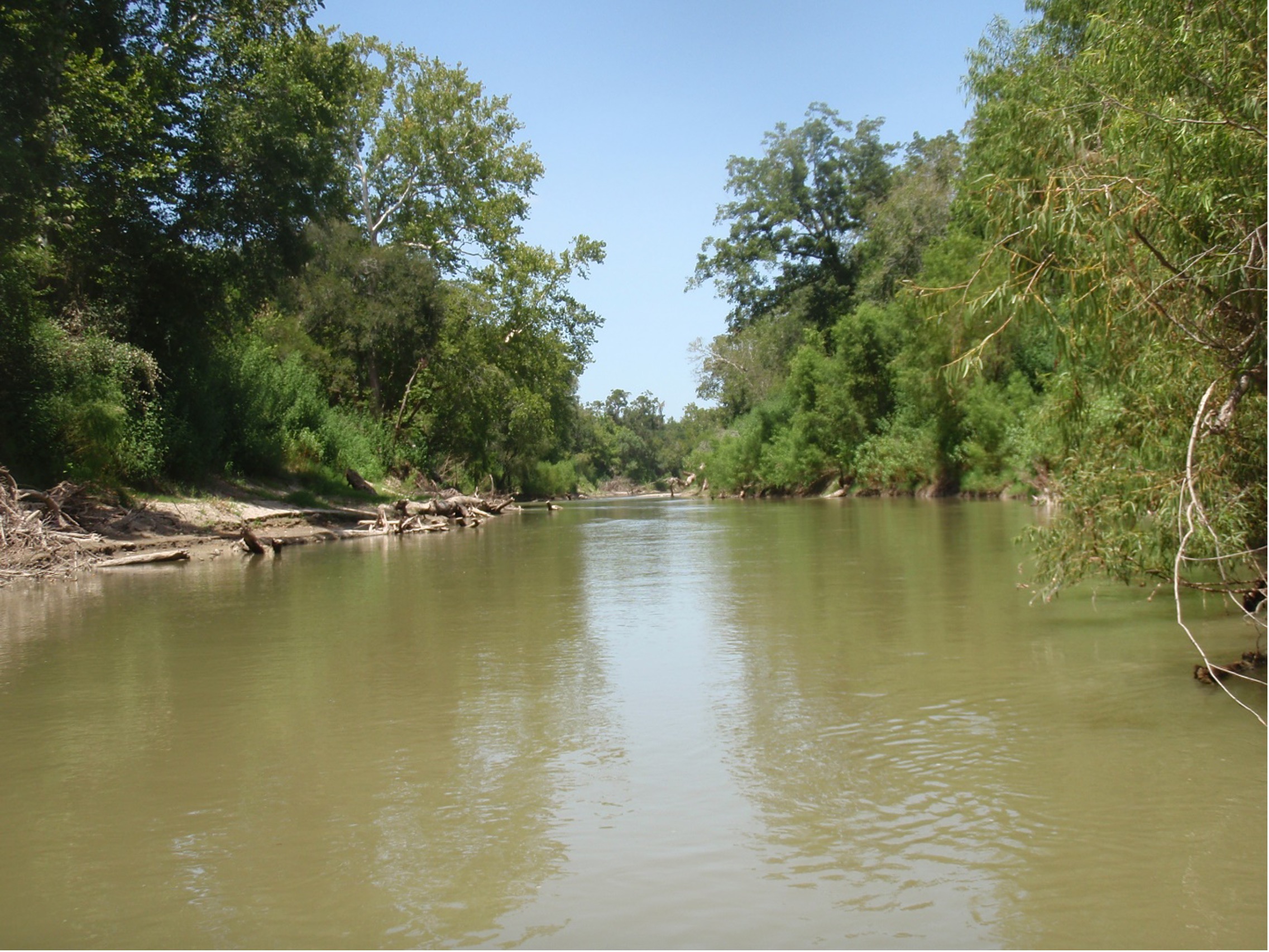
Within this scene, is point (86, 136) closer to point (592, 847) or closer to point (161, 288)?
point (161, 288)

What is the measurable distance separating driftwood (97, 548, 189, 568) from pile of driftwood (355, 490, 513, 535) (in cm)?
704

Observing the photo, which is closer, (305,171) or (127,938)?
(127,938)

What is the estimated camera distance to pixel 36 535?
15.2 meters

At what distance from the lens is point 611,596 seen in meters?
12.5

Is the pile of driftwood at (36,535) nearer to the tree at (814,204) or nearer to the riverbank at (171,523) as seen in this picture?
the riverbank at (171,523)

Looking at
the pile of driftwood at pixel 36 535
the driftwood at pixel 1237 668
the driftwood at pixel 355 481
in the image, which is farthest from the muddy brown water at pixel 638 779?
the driftwood at pixel 355 481

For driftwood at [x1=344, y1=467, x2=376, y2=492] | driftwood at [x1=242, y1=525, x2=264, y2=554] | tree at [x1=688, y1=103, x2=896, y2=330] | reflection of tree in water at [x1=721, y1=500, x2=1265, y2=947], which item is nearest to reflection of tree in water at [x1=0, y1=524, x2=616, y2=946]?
reflection of tree in water at [x1=721, y1=500, x2=1265, y2=947]

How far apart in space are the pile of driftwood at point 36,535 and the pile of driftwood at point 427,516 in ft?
27.5

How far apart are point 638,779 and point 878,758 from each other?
1.25 meters

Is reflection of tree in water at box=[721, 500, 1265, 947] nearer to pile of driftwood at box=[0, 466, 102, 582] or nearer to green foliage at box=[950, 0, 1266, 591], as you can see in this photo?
green foliage at box=[950, 0, 1266, 591]

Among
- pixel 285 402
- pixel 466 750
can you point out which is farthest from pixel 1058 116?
pixel 285 402

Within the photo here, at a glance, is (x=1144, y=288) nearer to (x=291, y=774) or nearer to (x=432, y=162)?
(x=291, y=774)

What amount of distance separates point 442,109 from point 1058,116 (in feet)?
132

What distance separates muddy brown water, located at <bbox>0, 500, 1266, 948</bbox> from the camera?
12.1ft
